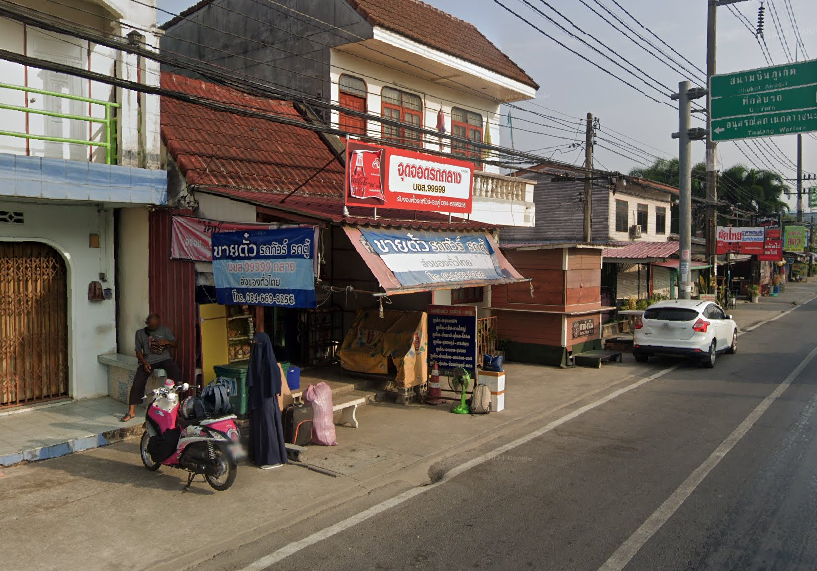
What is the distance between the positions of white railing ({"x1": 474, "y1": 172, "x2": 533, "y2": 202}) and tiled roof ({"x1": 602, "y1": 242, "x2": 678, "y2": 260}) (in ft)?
19.9

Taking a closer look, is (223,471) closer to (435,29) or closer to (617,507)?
(617,507)

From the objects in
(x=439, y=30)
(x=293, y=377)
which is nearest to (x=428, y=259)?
(x=293, y=377)

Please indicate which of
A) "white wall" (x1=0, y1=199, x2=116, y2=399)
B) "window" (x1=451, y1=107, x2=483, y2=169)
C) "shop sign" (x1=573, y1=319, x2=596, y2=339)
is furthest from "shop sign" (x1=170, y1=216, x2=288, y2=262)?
"window" (x1=451, y1=107, x2=483, y2=169)

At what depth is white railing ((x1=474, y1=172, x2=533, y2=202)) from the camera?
16.6 metres

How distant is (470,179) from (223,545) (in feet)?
26.1

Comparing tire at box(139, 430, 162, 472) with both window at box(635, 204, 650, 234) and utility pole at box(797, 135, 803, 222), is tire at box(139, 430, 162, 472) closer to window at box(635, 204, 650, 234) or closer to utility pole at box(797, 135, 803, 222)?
window at box(635, 204, 650, 234)

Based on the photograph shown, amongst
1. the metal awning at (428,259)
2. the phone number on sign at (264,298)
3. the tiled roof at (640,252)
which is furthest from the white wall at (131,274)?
the tiled roof at (640,252)

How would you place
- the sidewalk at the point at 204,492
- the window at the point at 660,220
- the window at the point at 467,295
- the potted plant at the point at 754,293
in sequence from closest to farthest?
the sidewalk at the point at 204,492
the window at the point at 467,295
the window at the point at 660,220
the potted plant at the point at 754,293

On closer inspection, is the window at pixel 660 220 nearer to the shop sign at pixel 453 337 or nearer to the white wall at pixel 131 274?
the shop sign at pixel 453 337

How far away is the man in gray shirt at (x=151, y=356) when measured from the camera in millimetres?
9250

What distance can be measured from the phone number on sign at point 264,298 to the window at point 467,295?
5767 millimetres

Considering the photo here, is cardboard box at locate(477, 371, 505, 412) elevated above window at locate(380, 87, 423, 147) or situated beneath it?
situated beneath

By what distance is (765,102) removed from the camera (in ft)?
45.2

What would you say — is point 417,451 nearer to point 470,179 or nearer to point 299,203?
point 299,203
